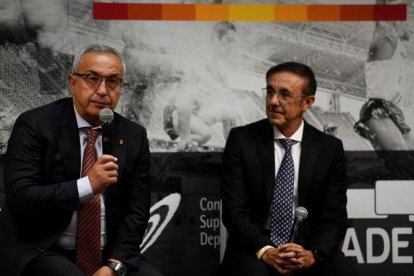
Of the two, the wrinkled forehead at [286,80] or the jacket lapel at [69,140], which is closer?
the jacket lapel at [69,140]

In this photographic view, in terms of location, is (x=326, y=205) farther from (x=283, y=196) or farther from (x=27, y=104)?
(x=27, y=104)

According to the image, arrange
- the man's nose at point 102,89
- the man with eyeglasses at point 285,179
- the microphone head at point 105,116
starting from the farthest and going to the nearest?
the man with eyeglasses at point 285,179
the man's nose at point 102,89
the microphone head at point 105,116

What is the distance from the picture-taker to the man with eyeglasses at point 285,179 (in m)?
3.28

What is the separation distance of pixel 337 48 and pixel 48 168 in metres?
1.96

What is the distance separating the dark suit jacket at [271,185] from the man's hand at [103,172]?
0.88 m

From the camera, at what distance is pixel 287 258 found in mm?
3043

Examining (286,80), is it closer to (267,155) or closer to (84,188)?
(267,155)

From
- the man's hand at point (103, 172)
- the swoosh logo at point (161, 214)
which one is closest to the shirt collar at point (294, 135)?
the swoosh logo at point (161, 214)

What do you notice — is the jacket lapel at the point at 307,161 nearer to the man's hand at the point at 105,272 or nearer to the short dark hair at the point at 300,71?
the short dark hair at the point at 300,71

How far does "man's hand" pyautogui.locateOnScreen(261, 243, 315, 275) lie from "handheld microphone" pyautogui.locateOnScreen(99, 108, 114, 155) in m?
1.01

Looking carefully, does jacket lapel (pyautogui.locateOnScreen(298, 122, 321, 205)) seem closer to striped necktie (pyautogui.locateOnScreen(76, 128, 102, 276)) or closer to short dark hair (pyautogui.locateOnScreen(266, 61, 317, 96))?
short dark hair (pyautogui.locateOnScreen(266, 61, 317, 96))

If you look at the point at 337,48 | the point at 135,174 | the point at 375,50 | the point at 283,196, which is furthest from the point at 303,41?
the point at 135,174

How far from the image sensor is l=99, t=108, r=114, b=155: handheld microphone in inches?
98.9

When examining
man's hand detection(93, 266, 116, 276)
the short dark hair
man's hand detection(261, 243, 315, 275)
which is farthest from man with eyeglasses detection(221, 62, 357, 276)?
man's hand detection(93, 266, 116, 276)
